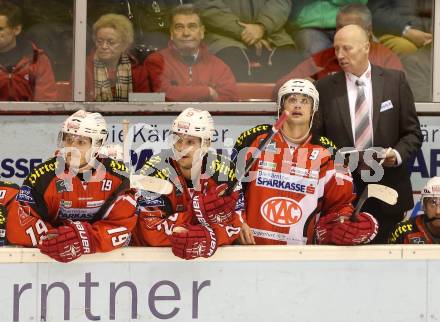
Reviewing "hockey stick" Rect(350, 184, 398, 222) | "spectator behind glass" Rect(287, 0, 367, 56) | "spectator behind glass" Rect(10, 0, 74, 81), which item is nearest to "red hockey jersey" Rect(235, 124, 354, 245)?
"hockey stick" Rect(350, 184, 398, 222)

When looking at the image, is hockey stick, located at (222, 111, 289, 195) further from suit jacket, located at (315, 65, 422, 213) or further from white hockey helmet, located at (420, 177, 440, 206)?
white hockey helmet, located at (420, 177, 440, 206)

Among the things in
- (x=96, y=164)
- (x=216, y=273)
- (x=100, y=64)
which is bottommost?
→ (x=216, y=273)

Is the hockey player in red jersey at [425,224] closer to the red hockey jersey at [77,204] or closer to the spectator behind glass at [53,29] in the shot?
the red hockey jersey at [77,204]

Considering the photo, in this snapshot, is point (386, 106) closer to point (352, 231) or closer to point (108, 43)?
point (352, 231)

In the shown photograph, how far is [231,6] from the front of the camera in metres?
8.07

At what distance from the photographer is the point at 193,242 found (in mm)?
5938

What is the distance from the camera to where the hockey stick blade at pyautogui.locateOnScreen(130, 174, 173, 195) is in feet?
20.5

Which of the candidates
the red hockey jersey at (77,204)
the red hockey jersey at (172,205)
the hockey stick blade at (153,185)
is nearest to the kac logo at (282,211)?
the red hockey jersey at (172,205)

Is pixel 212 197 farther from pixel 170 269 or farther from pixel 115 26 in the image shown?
pixel 115 26

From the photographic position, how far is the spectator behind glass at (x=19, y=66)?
801 cm

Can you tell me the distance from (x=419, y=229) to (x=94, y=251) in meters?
2.34

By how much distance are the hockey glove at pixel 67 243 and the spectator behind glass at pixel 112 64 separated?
2.25m

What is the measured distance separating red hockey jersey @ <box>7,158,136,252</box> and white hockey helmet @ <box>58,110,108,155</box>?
109 mm

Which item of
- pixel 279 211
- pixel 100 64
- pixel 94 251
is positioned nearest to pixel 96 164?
pixel 94 251
